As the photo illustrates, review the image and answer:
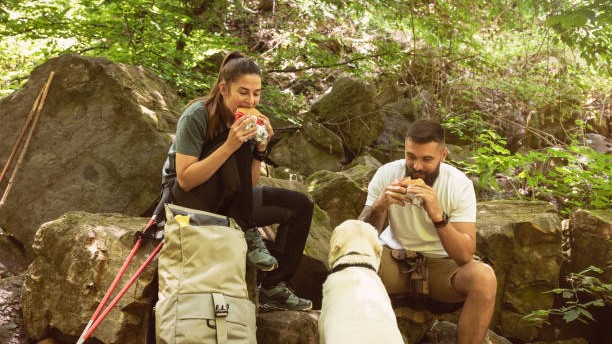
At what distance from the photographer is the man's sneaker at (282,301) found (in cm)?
332

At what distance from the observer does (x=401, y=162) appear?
142 inches

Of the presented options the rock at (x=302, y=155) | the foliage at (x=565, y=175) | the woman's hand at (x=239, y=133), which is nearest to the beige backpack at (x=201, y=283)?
the woman's hand at (x=239, y=133)

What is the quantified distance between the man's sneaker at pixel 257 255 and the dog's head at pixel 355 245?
1.24 ft

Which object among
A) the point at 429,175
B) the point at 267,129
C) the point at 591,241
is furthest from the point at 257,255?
the point at 591,241

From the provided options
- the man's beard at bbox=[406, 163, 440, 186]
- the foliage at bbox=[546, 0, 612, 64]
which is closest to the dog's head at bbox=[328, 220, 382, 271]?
the man's beard at bbox=[406, 163, 440, 186]

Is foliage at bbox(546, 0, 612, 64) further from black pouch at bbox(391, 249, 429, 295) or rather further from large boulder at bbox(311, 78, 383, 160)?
large boulder at bbox(311, 78, 383, 160)

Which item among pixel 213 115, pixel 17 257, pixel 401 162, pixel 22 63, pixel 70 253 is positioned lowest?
pixel 17 257

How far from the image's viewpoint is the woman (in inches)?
108

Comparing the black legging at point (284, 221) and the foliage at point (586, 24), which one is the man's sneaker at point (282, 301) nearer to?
the black legging at point (284, 221)

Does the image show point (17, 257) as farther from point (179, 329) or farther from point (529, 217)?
point (529, 217)

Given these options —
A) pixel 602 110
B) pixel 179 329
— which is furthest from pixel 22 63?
pixel 602 110

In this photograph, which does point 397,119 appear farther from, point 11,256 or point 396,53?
point 11,256

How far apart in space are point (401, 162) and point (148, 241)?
1847 mm

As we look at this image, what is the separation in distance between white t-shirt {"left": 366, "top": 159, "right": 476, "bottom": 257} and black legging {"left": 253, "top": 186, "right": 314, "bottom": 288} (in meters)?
0.54
